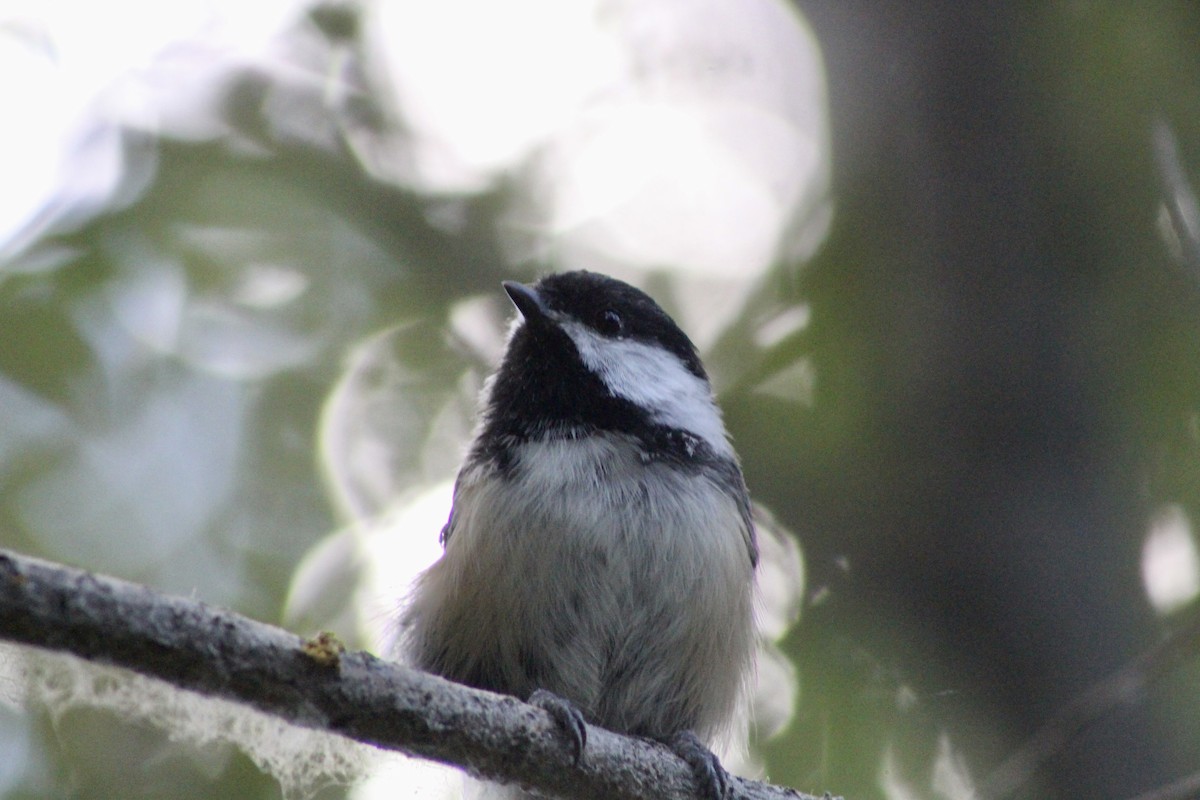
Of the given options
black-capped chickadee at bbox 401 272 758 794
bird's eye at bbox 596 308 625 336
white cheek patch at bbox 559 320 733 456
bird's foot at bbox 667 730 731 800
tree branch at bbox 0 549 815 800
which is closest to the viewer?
tree branch at bbox 0 549 815 800

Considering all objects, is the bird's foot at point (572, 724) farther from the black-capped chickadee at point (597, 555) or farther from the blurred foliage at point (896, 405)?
the blurred foliage at point (896, 405)

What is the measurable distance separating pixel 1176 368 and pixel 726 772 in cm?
183

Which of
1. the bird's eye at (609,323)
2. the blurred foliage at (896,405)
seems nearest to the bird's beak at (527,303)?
the bird's eye at (609,323)

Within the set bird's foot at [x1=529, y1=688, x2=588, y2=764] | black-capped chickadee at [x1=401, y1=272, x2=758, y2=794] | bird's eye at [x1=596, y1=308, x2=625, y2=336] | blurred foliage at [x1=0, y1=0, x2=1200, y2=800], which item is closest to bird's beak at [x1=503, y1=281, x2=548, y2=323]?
black-capped chickadee at [x1=401, y1=272, x2=758, y2=794]

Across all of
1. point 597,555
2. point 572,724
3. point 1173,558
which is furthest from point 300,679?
point 1173,558

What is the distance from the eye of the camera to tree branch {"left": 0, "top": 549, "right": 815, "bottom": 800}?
139cm

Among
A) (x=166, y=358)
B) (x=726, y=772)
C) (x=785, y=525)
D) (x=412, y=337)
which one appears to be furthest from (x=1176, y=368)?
(x=166, y=358)

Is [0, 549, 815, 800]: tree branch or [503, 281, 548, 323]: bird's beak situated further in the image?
[503, 281, 548, 323]: bird's beak

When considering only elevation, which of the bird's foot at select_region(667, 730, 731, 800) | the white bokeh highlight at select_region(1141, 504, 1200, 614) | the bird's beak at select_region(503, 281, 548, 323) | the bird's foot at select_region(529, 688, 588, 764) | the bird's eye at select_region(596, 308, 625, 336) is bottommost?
the white bokeh highlight at select_region(1141, 504, 1200, 614)

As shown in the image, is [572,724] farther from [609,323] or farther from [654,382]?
[609,323]

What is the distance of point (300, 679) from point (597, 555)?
3.01 feet

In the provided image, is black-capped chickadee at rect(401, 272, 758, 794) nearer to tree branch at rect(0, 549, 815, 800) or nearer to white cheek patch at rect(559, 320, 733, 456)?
white cheek patch at rect(559, 320, 733, 456)

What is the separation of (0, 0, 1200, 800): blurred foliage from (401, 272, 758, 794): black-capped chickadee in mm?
659

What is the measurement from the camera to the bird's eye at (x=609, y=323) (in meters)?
2.86
